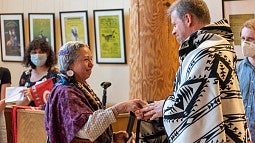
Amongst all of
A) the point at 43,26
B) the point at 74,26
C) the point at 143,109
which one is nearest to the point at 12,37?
the point at 43,26

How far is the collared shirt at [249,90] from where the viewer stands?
3404 mm

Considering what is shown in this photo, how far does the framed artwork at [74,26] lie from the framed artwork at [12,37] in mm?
696

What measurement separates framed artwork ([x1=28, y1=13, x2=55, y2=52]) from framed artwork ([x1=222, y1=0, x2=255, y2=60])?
209cm

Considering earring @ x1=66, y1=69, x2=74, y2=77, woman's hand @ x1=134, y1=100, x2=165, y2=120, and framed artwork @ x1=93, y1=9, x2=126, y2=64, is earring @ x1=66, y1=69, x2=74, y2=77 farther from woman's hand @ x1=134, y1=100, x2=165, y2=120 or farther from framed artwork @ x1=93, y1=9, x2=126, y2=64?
framed artwork @ x1=93, y1=9, x2=126, y2=64

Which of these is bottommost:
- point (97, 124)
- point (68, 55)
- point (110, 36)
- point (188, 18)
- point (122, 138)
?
point (122, 138)

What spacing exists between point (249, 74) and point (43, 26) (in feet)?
9.57

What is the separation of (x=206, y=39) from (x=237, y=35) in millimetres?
2044

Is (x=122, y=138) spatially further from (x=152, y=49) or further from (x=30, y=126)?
(x=30, y=126)

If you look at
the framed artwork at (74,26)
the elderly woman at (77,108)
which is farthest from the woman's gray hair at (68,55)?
the framed artwork at (74,26)

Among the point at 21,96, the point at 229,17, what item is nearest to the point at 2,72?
the point at 21,96

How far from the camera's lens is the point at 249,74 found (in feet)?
11.4

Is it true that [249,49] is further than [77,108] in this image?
Yes

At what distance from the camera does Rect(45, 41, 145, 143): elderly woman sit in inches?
→ 108

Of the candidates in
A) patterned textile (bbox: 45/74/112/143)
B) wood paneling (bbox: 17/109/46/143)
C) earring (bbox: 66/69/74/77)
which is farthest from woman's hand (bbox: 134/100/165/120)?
wood paneling (bbox: 17/109/46/143)
